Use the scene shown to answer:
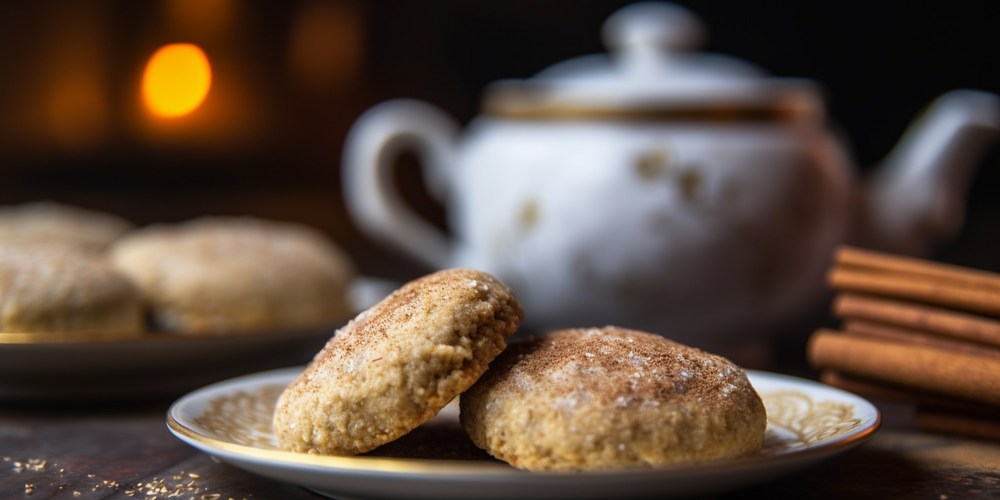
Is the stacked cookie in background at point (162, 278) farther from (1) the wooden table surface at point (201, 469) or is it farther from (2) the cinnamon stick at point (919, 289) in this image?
(2) the cinnamon stick at point (919, 289)

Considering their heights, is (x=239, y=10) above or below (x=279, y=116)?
above

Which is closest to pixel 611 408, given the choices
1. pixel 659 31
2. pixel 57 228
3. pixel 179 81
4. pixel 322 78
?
pixel 659 31

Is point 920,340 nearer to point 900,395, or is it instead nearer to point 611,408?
point 900,395

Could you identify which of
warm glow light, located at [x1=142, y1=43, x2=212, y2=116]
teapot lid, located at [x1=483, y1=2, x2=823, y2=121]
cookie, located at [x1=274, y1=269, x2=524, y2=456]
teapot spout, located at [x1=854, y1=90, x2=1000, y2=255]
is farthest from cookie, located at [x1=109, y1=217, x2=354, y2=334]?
warm glow light, located at [x1=142, y1=43, x2=212, y2=116]

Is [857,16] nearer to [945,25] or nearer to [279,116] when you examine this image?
[945,25]

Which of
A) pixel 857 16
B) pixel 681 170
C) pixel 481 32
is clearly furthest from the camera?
pixel 481 32

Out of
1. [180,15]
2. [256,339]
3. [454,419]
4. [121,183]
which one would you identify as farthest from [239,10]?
[454,419]

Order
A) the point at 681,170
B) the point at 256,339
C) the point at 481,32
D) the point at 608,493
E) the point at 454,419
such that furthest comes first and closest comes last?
the point at 481,32
the point at 681,170
the point at 256,339
the point at 454,419
the point at 608,493
